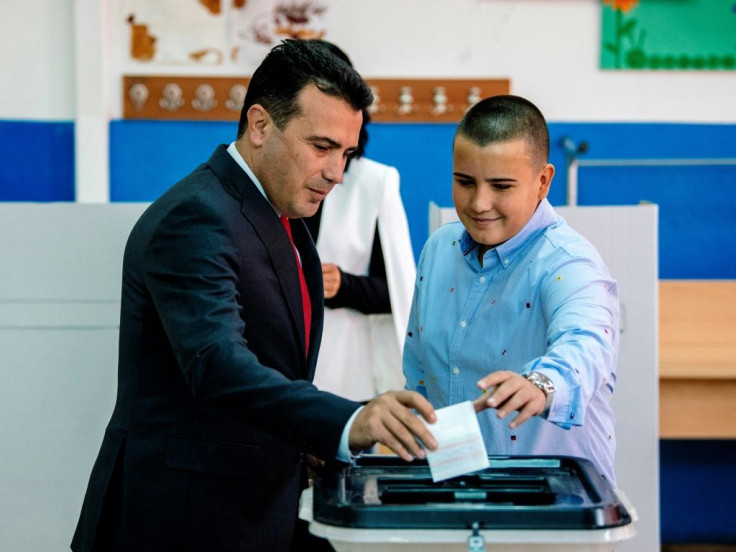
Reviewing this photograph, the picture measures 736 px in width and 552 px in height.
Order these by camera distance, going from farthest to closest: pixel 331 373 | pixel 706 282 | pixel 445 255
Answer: pixel 706 282 < pixel 331 373 < pixel 445 255

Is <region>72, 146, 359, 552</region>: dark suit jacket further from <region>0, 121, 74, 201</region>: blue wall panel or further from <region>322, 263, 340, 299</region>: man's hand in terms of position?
<region>0, 121, 74, 201</region>: blue wall panel

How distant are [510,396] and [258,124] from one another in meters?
0.60

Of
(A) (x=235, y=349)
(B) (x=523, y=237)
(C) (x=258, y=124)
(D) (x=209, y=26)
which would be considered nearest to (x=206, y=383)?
Result: (A) (x=235, y=349)

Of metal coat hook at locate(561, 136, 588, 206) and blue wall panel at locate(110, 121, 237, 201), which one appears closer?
metal coat hook at locate(561, 136, 588, 206)

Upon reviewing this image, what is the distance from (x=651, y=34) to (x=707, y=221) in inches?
29.8

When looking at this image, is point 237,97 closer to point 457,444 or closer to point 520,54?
point 520,54

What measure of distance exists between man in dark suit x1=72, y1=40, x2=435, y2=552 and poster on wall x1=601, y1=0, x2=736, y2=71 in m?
2.49

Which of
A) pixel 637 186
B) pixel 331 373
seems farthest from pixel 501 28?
pixel 331 373

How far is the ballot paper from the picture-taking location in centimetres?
107

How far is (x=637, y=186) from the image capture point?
3.77 meters

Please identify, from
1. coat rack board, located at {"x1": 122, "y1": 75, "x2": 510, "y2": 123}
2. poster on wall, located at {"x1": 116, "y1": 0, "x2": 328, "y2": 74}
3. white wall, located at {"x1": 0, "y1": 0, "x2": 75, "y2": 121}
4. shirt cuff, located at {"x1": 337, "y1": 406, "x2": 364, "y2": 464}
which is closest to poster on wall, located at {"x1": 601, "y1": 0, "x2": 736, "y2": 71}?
coat rack board, located at {"x1": 122, "y1": 75, "x2": 510, "y2": 123}

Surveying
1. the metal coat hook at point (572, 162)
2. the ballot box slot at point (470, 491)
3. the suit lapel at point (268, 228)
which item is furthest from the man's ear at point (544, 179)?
the metal coat hook at point (572, 162)

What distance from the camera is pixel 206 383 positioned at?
123 centimetres

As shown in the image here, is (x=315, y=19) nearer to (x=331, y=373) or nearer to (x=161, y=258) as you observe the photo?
(x=331, y=373)
